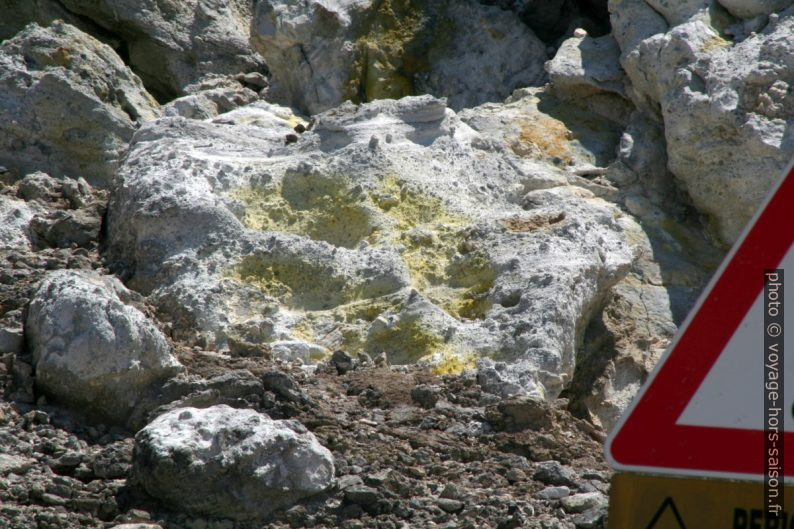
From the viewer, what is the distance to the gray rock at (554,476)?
423 centimetres

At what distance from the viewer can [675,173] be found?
707cm

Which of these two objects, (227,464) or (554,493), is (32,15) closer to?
(227,464)

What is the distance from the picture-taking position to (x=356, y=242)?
5.88m

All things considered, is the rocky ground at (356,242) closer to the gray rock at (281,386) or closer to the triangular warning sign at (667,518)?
the gray rock at (281,386)

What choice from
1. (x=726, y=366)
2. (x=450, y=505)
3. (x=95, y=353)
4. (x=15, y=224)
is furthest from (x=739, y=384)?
(x=15, y=224)

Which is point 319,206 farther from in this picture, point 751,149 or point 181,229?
point 751,149

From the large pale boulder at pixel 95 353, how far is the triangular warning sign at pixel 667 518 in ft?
8.60

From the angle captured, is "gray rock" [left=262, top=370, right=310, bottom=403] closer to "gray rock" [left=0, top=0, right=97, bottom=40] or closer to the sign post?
the sign post

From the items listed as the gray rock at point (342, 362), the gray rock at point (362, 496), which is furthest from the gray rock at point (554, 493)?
the gray rock at point (342, 362)

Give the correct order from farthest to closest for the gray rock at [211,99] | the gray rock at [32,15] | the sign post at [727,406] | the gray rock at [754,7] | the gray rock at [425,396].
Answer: the gray rock at [32,15] < the gray rock at [211,99] < the gray rock at [754,7] < the gray rock at [425,396] < the sign post at [727,406]

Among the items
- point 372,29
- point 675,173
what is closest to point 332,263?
point 675,173

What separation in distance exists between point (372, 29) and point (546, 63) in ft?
4.08

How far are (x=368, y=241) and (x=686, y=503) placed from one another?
3.72 meters

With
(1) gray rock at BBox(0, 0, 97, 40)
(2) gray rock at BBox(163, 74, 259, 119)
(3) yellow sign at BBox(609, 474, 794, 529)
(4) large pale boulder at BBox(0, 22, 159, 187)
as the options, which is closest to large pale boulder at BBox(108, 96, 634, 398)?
(4) large pale boulder at BBox(0, 22, 159, 187)
